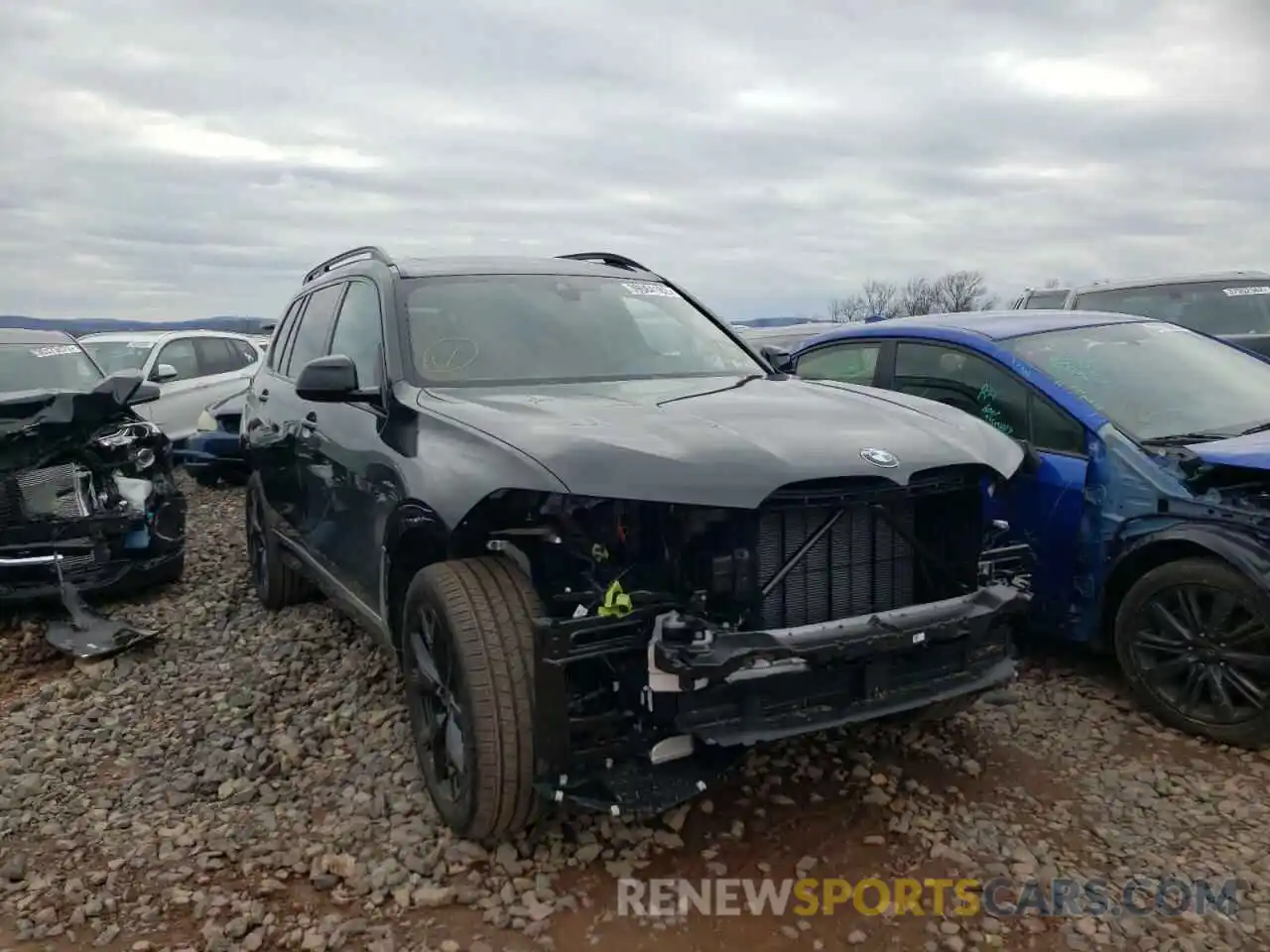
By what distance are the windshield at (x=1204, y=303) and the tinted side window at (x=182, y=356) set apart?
10.00m

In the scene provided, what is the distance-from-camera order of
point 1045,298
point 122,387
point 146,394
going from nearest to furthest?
point 122,387
point 146,394
point 1045,298

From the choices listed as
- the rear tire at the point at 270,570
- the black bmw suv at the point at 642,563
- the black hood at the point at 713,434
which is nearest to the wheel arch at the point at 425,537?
the black bmw suv at the point at 642,563

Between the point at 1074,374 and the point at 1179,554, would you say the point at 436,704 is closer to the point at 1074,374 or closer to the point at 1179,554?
the point at 1179,554

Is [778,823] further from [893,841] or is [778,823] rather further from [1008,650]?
[1008,650]

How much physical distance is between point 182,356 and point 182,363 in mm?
104

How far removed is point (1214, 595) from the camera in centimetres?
367

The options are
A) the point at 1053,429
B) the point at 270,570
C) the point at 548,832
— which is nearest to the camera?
the point at 548,832

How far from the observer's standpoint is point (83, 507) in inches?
227

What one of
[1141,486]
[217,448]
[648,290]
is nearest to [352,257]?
[648,290]

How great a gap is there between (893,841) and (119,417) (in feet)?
17.5

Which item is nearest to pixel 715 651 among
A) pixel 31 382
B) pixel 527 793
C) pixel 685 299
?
pixel 527 793

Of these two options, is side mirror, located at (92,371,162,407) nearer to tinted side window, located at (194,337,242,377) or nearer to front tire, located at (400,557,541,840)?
front tire, located at (400,557,541,840)

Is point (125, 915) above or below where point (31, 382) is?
below

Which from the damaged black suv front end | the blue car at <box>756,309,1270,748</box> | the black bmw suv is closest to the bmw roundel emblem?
the black bmw suv
